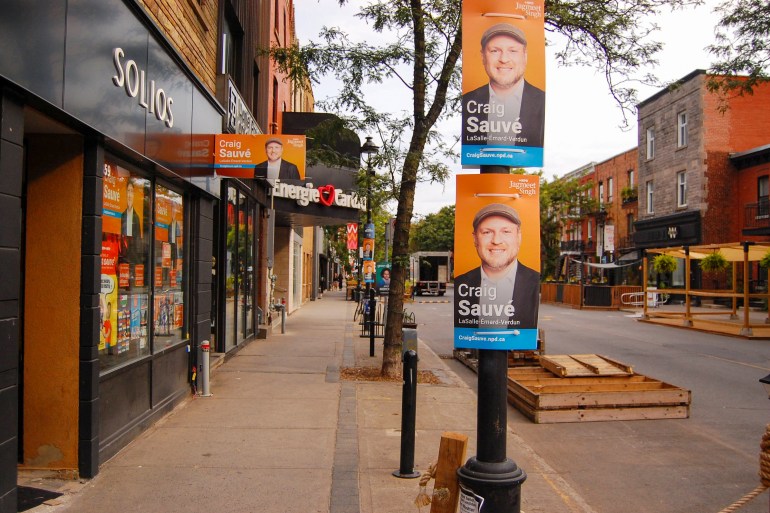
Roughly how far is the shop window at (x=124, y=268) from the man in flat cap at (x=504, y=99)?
3.75 m

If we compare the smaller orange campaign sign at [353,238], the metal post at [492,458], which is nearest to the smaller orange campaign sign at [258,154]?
→ the metal post at [492,458]

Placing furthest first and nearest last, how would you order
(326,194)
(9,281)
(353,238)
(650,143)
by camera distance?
(650,143), (353,238), (326,194), (9,281)

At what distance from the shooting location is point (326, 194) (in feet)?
70.7

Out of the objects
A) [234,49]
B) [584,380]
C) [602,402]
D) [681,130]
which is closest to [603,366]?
[584,380]

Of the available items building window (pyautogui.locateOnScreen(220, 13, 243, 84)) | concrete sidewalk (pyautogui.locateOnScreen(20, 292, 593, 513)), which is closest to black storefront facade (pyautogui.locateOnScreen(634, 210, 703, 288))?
building window (pyautogui.locateOnScreen(220, 13, 243, 84))

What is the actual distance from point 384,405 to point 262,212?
976 cm

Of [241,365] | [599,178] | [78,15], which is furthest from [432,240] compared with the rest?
[78,15]

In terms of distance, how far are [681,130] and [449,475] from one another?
3836cm

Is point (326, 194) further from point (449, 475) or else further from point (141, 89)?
Result: point (449, 475)

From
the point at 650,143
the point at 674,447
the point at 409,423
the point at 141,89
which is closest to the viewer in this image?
the point at 409,423

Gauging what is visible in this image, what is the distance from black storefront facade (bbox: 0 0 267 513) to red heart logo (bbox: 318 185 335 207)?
1274 cm

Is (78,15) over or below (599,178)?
below

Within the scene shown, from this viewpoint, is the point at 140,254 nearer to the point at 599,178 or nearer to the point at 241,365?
the point at 241,365

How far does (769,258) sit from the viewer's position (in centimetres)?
2208
